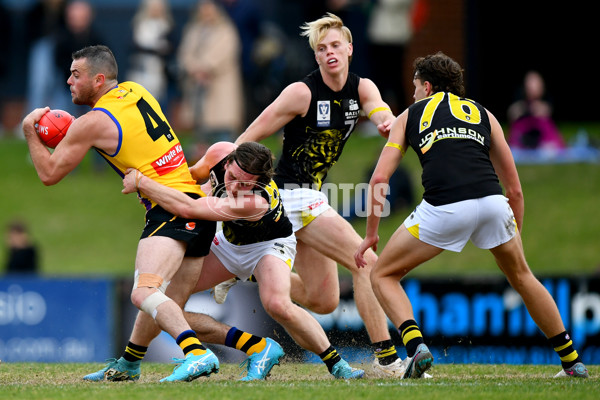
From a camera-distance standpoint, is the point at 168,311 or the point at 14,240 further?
the point at 14,240

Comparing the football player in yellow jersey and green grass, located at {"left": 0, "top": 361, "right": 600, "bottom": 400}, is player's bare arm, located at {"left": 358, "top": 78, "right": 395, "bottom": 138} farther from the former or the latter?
green grass, located at {"left": 0, "top": 361, "right": 600, "bottom": 400}

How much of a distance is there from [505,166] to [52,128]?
11.2 ft

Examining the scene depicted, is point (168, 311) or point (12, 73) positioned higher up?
point (12, 73)

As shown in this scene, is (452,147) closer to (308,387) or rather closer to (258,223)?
(258,223)

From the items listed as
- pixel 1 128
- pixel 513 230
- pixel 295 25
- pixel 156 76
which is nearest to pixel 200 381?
pixel 513 230

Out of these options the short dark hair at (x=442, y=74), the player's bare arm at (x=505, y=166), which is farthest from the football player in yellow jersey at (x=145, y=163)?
the player's bare arm at (x=505, y=166)

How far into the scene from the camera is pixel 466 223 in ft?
23.7

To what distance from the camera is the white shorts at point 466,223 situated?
721 centimetres

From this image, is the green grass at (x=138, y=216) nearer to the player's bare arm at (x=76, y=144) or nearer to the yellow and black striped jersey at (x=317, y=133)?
the yellow and black striped jersey at (x=317, y=133)

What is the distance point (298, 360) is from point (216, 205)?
9.98 feet

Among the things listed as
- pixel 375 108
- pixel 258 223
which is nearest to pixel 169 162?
pixel 258 223

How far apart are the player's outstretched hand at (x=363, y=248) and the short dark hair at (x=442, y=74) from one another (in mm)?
1233

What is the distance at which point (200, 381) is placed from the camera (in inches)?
297

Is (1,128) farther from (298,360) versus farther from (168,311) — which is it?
(168,311)
